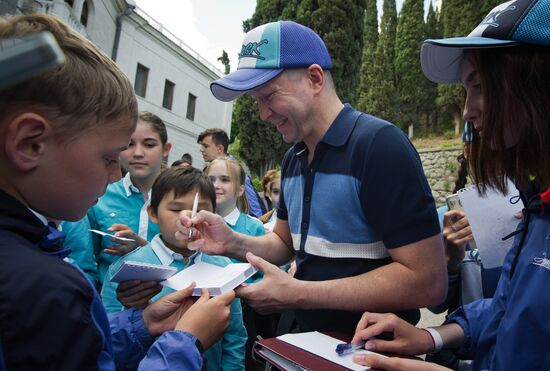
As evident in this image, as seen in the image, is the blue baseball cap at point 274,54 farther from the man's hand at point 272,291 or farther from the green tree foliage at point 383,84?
the green tree foliage at point 383,84

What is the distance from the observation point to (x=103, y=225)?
2.54 m

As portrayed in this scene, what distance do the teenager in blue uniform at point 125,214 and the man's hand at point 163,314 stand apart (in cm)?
77

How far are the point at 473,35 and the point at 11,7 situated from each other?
4620mm

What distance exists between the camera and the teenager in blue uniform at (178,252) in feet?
6.31

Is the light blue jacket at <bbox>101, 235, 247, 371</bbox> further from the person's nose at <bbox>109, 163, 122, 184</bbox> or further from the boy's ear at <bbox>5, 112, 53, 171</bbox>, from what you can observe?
the boy's ear at <bbox>5, 112, 53, 171</bbox>

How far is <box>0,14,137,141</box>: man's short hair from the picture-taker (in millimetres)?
827

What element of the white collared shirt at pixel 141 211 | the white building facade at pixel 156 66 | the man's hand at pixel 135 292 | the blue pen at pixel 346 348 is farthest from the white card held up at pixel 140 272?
the white building facade at pixel 156 66

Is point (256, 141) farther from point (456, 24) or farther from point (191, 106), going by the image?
point (456, 24)

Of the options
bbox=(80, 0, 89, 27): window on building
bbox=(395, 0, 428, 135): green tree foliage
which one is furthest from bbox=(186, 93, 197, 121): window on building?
bbox=(395, 0, 428, 135): green tree foliage

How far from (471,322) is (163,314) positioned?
48.3 inches

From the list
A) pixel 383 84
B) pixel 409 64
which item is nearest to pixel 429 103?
pixel 409 64

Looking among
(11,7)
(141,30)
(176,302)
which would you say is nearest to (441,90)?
(141,30)

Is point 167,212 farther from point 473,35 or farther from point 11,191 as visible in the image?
point 473,35

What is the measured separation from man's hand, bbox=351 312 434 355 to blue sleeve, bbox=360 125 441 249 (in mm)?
261
